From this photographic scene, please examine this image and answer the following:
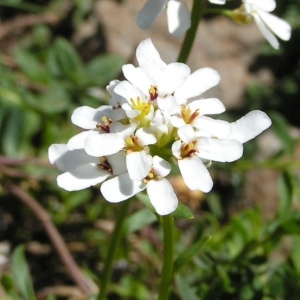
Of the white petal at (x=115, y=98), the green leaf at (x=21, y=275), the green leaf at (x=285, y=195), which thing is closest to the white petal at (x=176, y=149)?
the white petal at (x=115, y=98)

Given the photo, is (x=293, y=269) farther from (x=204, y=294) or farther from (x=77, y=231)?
(x=77, y=231)

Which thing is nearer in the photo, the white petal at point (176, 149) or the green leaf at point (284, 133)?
the white petal at point (176, 149)

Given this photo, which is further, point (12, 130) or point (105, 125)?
point (12, 130)

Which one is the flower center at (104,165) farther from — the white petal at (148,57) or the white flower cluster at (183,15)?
the white flower cluster at (183,15)

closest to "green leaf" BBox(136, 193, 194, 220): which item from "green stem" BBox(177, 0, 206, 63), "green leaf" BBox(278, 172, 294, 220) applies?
"green stem" BBox(177, 0, 206, 63)

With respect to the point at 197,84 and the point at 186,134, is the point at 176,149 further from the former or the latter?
the point at 197,84

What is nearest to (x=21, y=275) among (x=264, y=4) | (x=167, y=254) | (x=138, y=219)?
(x=138, y=219)
